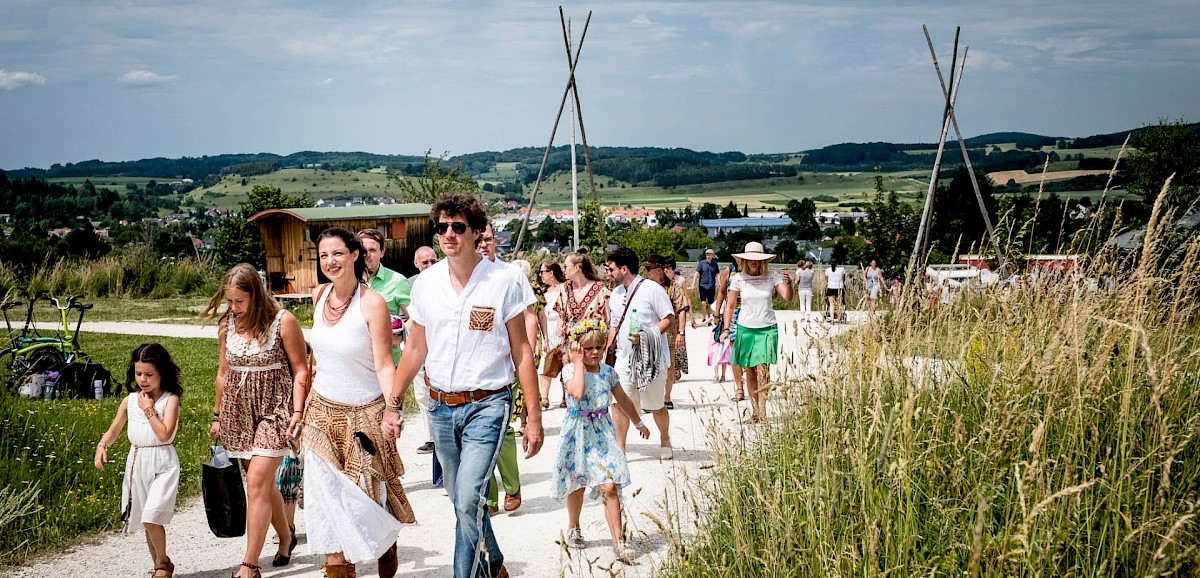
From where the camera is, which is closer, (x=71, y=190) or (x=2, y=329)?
(x=2, y=329)

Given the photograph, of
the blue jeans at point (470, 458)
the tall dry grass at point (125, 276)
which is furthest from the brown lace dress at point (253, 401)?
the tall dry grass at point (125, 276)

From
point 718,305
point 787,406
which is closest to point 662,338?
point 787,406

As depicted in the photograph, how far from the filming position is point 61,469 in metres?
7.57

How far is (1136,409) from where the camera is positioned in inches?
207

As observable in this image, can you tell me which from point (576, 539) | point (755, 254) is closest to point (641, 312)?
point (755, 254)

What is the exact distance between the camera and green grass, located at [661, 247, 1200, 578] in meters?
4.18

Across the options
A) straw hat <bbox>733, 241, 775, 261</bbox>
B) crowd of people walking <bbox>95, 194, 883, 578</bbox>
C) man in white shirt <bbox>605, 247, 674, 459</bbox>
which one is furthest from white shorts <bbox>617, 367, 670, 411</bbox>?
straw hat <bbox>733, 241, 775, 261</bbox>

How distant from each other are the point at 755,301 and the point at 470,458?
533 cm

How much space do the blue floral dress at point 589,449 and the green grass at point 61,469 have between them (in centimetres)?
313

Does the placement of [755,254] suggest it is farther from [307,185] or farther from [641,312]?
[307,185]

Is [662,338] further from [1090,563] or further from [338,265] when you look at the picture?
[1090,563]

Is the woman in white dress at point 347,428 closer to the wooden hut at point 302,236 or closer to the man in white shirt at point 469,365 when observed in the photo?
the man in white shirt at point 469,365

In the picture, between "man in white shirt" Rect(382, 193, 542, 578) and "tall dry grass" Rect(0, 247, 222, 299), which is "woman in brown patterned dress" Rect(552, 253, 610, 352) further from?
"tall dry grass" Rect(0, 247, 222, 299)

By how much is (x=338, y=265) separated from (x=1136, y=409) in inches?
160
